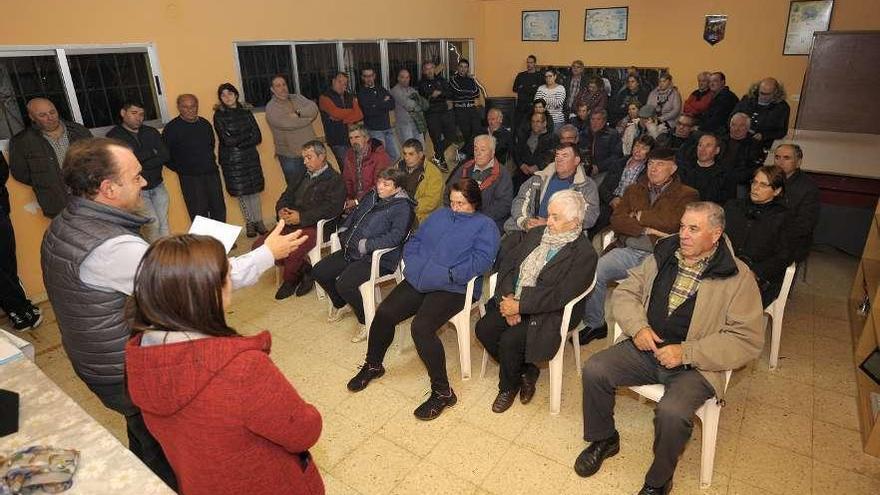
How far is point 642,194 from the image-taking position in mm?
3402

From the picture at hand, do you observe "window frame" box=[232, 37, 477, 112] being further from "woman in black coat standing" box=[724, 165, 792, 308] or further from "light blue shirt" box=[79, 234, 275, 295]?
"woman in black coat standing" box=[724, 165, 792, 308]

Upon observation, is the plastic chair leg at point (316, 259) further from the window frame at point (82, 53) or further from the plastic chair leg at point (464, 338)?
the window frame at point (82, 53)

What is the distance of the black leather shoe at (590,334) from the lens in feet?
10.8

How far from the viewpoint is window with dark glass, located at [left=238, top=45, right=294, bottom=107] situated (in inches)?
208

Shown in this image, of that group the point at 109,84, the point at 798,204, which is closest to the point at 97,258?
the point at 798,204

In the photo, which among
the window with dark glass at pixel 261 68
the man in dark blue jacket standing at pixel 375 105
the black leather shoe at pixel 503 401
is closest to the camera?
the black leather shoe at pixel 503 401

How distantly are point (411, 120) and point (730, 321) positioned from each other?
5.39 metres

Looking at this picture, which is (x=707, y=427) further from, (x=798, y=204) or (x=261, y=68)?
(x=261, y=68)

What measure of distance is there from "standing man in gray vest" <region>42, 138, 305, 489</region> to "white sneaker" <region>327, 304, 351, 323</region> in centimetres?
195

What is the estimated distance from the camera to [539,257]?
9.04ft

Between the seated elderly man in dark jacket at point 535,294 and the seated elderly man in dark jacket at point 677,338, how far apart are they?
28 centimetres

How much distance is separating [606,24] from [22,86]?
6.89 metres

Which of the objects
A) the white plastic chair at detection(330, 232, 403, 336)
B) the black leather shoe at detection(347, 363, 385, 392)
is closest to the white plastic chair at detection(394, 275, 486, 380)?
the black leather shoe at detection(347, 363, 385, 392)

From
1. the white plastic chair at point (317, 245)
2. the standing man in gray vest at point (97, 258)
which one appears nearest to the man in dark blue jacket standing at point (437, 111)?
the white plastic chair at point (317, 245)
